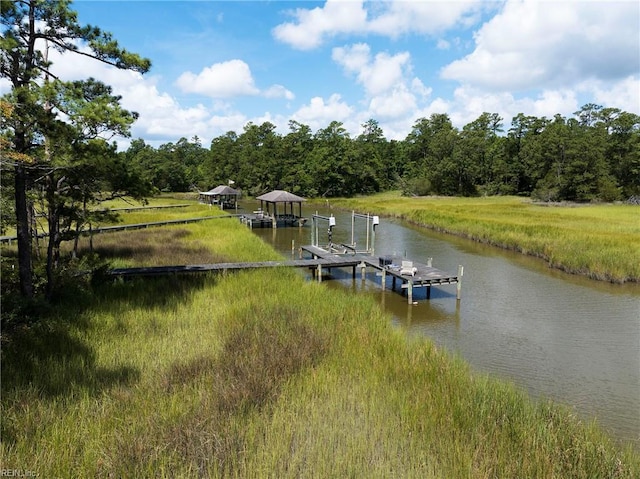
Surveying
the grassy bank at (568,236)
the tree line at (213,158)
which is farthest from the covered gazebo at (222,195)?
the grassy bank at (568,236)

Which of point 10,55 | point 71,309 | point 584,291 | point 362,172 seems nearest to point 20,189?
point 10,55

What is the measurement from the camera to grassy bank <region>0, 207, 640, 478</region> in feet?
15.6

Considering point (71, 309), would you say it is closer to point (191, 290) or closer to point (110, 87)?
point (191, 290)

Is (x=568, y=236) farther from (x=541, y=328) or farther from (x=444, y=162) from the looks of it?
(x=444, y=162)

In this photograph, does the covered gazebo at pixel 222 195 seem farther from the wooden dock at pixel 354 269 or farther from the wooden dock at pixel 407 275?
the wooden dock at pixel 354 269

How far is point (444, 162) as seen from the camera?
68.4 m

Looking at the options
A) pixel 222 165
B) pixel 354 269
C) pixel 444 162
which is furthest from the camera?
pixel 222 165

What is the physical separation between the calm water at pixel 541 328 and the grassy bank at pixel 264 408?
9.16 feet

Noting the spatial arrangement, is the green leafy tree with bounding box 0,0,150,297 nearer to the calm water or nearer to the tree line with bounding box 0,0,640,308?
the tree line with bounding box 0,0,640,308

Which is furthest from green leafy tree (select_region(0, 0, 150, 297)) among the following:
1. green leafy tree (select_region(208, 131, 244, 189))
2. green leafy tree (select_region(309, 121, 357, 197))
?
green leafy tree (select_region(208, 131, 244, 189))

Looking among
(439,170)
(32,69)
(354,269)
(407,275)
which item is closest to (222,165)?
(439,170)

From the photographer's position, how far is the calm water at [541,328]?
891cm

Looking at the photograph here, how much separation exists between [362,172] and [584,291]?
58487 mm

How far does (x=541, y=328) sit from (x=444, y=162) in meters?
59.3
